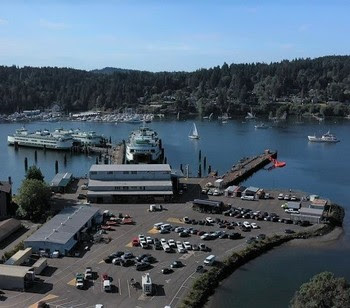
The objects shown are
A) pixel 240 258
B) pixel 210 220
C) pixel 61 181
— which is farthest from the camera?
pixel 61 181

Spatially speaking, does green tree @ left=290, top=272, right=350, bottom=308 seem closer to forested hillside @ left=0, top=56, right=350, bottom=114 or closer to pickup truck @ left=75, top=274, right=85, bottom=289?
pickup truck @ left=75, top=274, right=85, bottom=289

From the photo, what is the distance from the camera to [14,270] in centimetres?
1484

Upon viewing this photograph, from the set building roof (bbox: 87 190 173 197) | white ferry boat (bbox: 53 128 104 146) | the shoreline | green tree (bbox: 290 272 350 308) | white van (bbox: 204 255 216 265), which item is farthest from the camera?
white ferry boat (bbox: 53 128 104 146)

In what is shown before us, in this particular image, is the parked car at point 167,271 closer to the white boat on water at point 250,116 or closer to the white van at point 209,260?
the white van at point 209,260

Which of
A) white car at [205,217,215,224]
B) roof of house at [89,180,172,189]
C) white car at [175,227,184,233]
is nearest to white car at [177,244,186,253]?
white car at [175,227,184,233]

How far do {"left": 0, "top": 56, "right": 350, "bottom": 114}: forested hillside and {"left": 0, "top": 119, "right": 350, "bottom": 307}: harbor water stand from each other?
11.0 metres

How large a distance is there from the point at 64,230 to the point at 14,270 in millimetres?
3695

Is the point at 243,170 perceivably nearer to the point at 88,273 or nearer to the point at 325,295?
the point at 88,273

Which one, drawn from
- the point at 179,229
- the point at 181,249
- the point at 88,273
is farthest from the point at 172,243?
the point at 88,273

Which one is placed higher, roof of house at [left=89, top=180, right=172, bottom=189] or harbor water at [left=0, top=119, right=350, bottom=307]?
roof of house at [left=89, top=180, right=172, bottom=189]

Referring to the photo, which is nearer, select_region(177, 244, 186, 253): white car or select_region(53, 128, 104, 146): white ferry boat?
select_region(177, 244, 186, 253): white car

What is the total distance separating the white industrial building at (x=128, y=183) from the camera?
24.0 metres

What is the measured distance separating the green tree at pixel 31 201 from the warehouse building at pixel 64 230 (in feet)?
3.52

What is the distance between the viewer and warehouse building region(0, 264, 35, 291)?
14.5 meters
